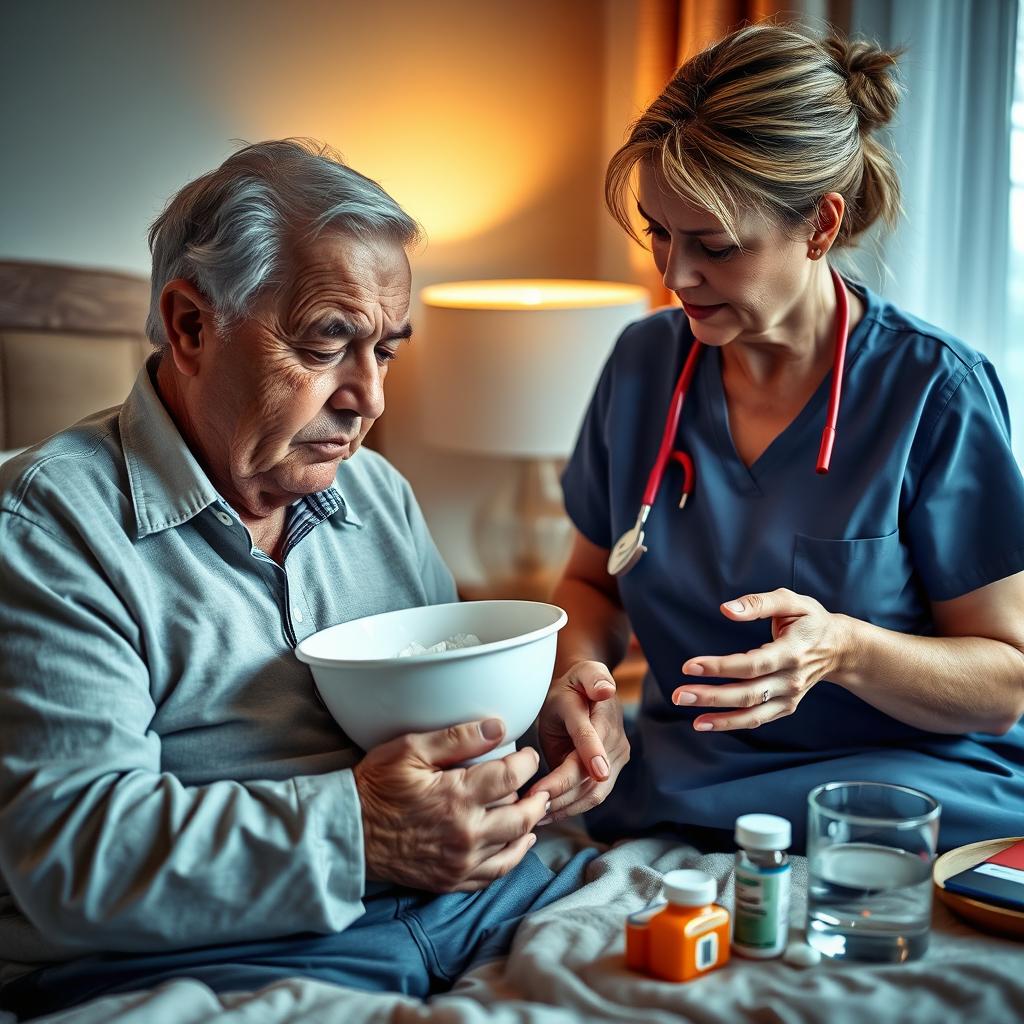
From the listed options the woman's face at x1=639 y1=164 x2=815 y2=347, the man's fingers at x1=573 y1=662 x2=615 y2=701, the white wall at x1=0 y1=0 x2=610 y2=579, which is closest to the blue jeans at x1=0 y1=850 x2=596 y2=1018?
the man's fingers at x1=573 y1=662 x2=615 y2=701

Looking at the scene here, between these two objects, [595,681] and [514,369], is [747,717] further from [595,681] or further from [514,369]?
[514,369]

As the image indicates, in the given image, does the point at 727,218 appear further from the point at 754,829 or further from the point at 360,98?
the point at 360,98

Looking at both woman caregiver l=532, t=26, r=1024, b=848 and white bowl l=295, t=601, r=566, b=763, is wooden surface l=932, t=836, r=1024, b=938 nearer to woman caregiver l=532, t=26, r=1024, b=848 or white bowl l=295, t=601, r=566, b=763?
woman caregiver l=532, t=26, r=1024, b=848

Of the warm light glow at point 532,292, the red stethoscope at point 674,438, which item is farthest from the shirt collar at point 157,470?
the warm light glow at point 532,292

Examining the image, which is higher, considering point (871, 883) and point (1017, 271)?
point (1017, 271)

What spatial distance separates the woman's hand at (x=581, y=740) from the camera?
4.25ft

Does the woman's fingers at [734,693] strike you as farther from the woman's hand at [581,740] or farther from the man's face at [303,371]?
the man's face at [303,371]

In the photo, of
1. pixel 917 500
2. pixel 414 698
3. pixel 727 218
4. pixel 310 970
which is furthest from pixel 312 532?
pixel 917 500

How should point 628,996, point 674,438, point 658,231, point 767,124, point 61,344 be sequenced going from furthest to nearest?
1. point 61,344
2. point 674,438
3. point 658,231
4. point 767,124
5. point 628,996

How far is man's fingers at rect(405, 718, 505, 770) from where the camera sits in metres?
1.13

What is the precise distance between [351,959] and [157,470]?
549 mm

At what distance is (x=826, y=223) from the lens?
144 cm

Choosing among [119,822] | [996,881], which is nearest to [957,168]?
[996,881]

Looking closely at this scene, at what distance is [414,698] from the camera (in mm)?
1130
